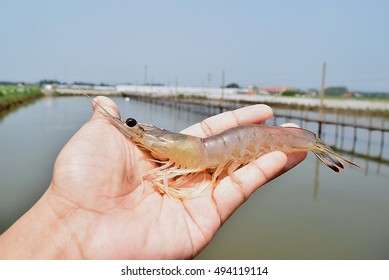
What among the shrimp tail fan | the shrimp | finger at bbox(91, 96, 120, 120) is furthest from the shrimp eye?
the shrimp tail fan

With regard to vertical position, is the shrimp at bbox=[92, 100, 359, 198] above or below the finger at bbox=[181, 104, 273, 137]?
below

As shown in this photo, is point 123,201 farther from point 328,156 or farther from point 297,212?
point 297,212

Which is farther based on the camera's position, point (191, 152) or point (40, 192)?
point (40, 192)

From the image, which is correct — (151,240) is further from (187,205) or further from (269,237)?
(269,237)

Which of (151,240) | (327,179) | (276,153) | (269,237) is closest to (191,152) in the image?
(276,153)

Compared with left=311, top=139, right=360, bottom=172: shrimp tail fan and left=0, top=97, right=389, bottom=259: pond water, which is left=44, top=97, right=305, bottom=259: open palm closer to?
left=311, top=139, right=360, bottom=172: shrimp tail fan

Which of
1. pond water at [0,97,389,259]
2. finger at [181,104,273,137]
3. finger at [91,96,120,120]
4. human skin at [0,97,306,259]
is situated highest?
finger at [91,96,120,120]

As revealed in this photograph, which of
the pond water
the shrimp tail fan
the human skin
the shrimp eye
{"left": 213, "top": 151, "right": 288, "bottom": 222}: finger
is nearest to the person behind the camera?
the human skin

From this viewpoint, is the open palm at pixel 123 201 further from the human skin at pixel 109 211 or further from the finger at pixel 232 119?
the finger at pixel 232 119
